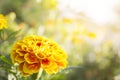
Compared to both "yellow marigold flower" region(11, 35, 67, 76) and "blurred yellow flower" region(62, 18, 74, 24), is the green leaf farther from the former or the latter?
"blurred yellow flower" region(62, 18, 74, 24)

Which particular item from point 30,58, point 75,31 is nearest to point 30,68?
point 30,58

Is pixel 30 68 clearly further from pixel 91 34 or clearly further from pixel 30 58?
pixel 91 34

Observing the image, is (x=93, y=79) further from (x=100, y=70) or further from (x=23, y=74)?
(x=23, y=74)

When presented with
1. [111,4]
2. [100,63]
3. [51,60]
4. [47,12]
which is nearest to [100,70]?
[100,63]

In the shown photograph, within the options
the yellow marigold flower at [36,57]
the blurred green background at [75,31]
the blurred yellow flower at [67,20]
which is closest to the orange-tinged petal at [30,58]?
the yellow marigold flower at [36,57]

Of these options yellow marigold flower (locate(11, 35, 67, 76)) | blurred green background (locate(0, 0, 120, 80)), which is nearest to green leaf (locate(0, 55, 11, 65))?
yellow marigold flower (locate(11, 35, 67, 76))

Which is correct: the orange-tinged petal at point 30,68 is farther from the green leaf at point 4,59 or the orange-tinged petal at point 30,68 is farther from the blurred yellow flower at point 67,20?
the blurred yellow flower at point 67,20
